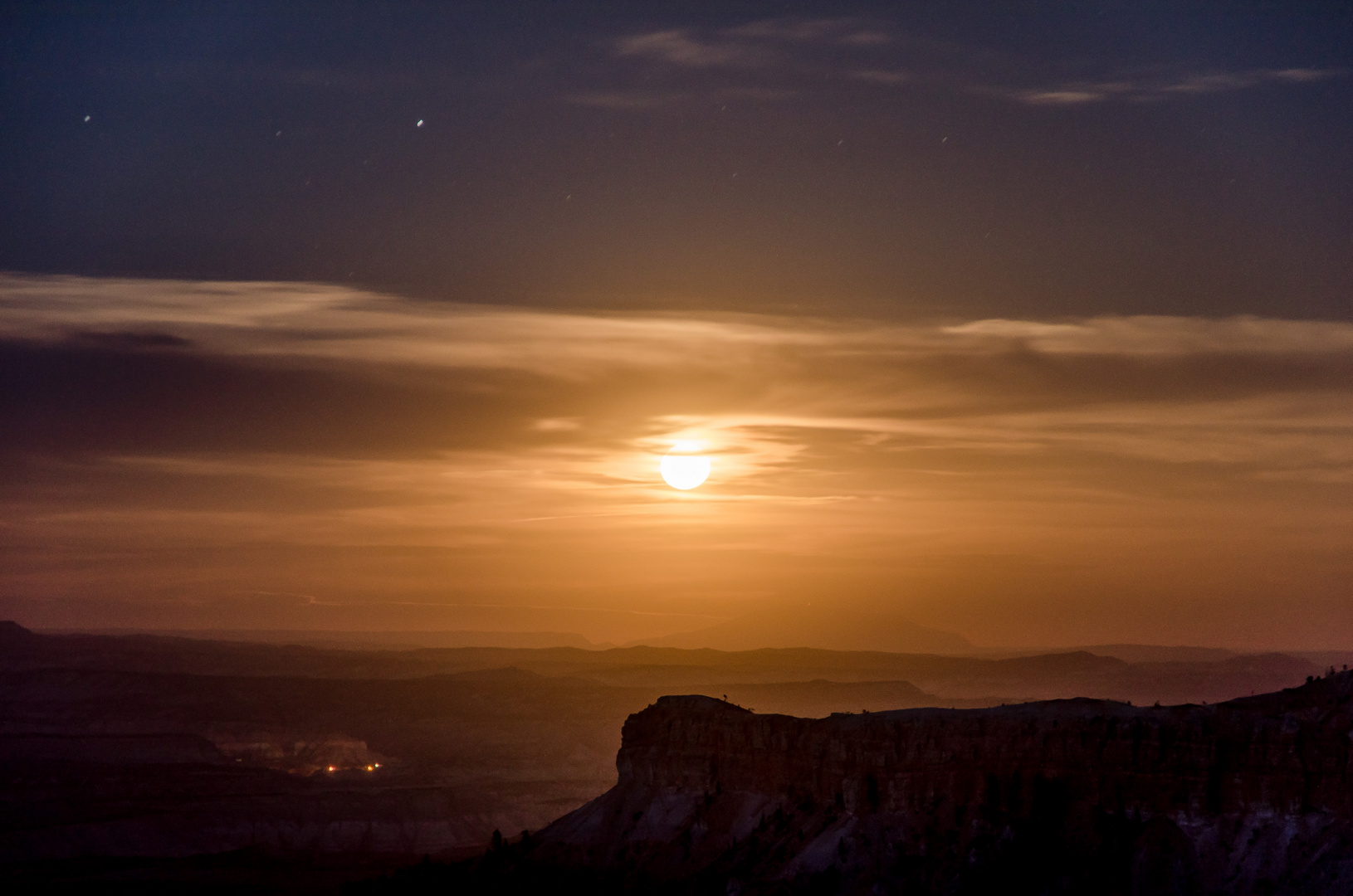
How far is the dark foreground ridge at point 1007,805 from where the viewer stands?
323 feet

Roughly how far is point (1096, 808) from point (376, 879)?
87.3m

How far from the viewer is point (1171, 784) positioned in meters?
103

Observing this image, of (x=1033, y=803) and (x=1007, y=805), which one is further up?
(x=1033, y=803)

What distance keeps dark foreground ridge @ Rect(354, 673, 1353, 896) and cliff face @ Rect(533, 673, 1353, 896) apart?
0.38 feet

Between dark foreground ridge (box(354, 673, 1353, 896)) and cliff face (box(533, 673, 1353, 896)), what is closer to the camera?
cliff face (box(533, 673, 1353, 896))

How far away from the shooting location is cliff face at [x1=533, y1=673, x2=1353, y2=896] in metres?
98.3

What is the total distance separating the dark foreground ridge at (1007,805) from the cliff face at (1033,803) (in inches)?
4.6

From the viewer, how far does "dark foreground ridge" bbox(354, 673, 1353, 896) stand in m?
98.6

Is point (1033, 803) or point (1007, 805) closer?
point (1033, 803)

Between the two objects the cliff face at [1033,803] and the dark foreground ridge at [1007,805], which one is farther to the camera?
the dark foreground ridge at [1007,805]

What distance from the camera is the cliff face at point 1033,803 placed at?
98312 mm

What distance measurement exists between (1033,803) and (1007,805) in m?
2.00

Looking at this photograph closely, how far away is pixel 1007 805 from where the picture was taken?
109000 millimetres

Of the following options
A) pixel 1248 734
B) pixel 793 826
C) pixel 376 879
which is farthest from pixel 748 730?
pixel 376 879
